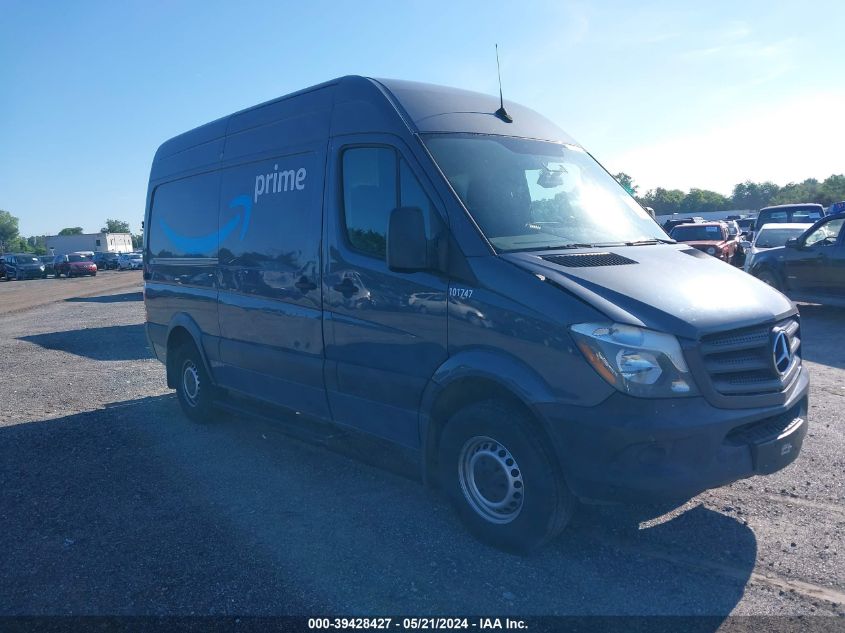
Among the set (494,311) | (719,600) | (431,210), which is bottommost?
(719,600)

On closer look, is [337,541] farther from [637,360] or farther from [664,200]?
[664,200]

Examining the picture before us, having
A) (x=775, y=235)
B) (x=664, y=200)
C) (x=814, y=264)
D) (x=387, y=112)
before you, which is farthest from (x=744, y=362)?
(x=664, y=200)

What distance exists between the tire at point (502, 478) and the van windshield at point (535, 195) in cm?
102

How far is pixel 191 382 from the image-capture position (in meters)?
7.39

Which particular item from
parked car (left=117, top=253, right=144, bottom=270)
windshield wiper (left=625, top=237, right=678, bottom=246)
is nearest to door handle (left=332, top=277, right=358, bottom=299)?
windshield wiper (left=625, top=237, right=678, bottom=246)

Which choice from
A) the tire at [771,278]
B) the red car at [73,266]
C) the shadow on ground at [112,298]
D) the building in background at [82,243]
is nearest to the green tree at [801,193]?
the tire at [771,278]

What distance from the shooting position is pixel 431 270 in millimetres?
4254

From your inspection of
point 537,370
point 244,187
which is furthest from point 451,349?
point 244,187

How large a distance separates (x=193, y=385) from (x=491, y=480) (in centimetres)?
425

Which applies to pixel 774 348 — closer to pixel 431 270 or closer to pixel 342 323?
pixel 431 270

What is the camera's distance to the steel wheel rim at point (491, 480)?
13.1ft

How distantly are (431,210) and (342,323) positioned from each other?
1138 millimetres

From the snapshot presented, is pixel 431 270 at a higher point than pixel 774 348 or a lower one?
higher

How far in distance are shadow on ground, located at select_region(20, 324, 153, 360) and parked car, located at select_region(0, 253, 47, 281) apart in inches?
1418
